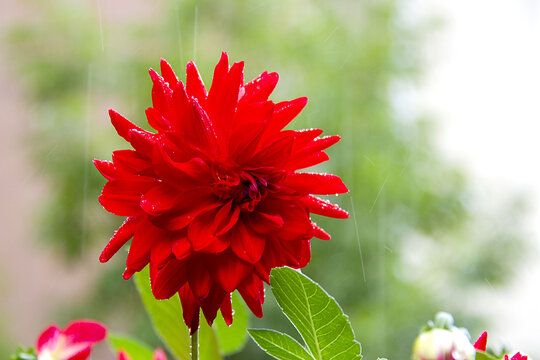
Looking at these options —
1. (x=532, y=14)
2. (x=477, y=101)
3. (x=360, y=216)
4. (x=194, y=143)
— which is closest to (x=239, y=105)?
(x=194, y=143)

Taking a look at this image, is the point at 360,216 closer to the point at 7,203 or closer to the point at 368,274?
the point at 368,274

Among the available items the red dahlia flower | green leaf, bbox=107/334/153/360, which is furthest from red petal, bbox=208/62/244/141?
green leaf, bbox=107/334/153/360

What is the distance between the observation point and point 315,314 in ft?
0.56

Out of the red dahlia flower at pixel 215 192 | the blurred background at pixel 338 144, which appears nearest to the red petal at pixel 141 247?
the red dahlia flower at pixel 215 192

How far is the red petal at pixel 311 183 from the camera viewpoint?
177mm

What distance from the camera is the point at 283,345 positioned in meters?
0.18

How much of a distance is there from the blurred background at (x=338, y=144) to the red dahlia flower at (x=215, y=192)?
1.67 m

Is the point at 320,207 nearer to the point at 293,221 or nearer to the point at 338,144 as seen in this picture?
the point at 293,221

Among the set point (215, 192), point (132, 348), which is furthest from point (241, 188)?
point (132, 348)

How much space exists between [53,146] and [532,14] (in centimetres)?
200

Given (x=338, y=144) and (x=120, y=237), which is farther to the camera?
(x=338, y=144)

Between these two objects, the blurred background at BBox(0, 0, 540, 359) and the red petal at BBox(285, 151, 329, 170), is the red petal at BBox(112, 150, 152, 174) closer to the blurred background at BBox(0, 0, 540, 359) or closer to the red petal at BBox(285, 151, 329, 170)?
the red petal at BBox(285, 151, 329, 170)

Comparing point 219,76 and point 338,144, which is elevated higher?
point 338,144

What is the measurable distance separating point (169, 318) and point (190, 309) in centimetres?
5
